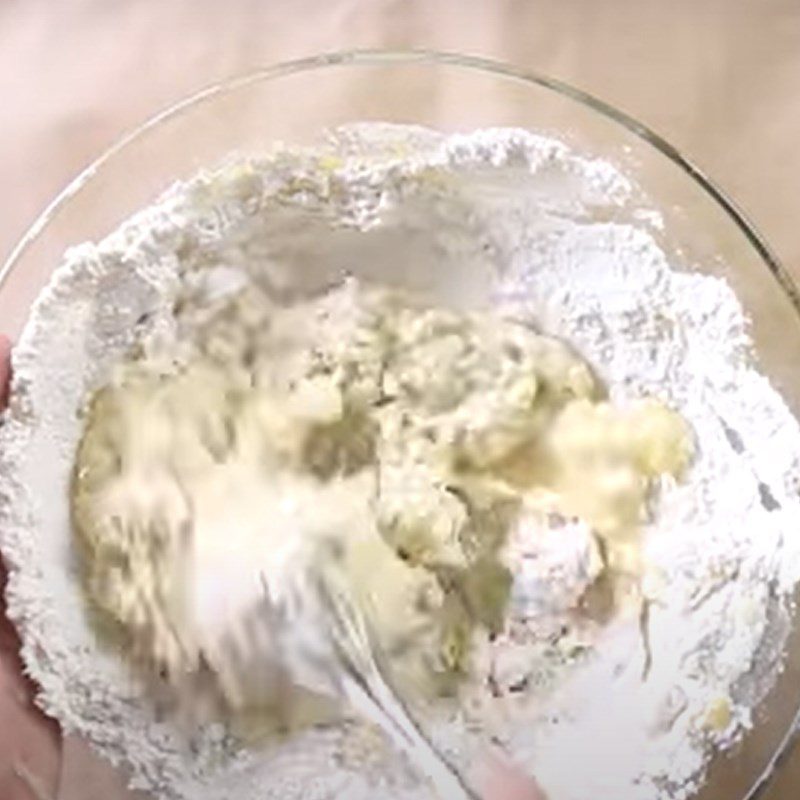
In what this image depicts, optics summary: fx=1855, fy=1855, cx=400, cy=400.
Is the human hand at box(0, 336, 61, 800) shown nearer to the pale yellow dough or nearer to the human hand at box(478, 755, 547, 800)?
the pale yellow dough

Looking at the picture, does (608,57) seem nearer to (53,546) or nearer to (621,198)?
(621,198)

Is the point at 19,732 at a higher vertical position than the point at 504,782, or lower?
higher

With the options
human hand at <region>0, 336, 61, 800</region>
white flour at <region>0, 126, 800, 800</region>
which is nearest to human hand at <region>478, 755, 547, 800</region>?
white flour at <region>0, 126, 800, 800</region>

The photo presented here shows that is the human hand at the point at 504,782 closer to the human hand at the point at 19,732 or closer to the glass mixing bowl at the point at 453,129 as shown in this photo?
the glass mixing bowl at the point at 453,129

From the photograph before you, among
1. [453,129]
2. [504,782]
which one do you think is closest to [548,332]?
[453,129]

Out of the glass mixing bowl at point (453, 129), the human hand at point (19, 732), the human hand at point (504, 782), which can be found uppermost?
the glass mixing bowl at point (453, 129)

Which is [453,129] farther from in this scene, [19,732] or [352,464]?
[19,732]

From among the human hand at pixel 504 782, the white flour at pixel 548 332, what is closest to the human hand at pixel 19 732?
the white flour at pixel 548 332
